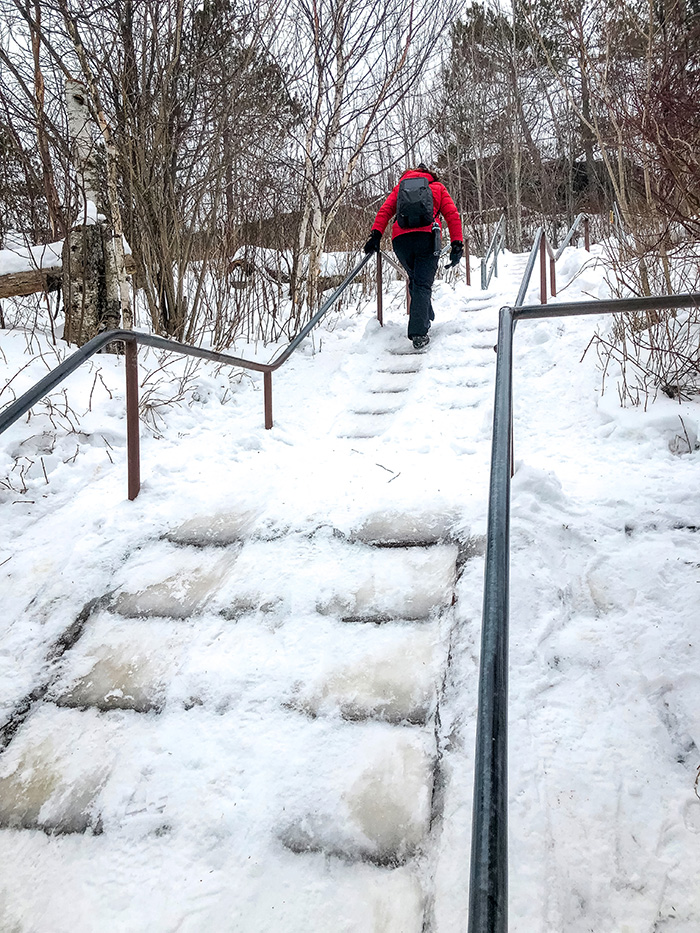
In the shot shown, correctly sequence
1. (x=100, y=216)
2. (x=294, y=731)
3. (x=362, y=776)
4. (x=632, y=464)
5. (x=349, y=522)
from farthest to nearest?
(x=100, y=216) → (x=632, y=464) → (x=349, y=522) → (x=294, y=731) → (x=362, y=776)

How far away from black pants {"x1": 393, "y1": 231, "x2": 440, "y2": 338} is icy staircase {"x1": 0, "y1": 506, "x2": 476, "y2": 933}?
3562 mm

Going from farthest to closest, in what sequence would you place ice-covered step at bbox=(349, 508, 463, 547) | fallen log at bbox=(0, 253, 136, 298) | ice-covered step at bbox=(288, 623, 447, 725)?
fallen log at bbox=(0, 253, 136, 298)
ice-covered step at bbox=(349, 508, 463, 547)
ice-covered step at bbox=(288, 623, 447, 725)

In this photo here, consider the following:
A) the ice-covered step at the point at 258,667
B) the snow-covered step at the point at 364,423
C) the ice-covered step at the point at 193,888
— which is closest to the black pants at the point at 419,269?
the snow-covered step at the point at 364,423

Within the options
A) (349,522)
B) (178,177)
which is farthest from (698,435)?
(178,177)

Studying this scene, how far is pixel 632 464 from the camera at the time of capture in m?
2.90

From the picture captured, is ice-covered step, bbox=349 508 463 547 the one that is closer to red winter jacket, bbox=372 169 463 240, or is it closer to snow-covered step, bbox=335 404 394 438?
snow-covered step, bbox=335 404 394 438

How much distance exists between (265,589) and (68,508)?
119cm

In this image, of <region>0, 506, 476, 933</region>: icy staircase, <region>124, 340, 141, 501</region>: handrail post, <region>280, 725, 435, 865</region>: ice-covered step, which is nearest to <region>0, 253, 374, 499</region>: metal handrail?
<region>124, 340, 141, 501</region>: handrail post

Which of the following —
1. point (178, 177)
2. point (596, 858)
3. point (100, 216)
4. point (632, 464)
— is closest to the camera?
point (596, 858)

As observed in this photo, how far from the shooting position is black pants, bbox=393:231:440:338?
530cm

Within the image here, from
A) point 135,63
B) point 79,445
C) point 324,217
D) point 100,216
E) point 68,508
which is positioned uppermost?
point 135,63

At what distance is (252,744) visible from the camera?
1636 millimetres

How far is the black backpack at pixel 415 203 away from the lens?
5.14 metres

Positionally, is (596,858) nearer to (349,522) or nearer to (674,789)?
(674,789)
